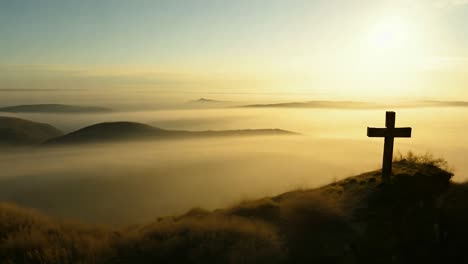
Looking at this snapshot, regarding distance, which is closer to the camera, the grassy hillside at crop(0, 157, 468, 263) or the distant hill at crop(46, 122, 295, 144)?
the grassy hillside at crop(0, 157, 468, 263)

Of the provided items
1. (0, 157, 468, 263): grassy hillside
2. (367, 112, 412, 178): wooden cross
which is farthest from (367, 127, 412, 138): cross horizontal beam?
(0, 157, 468, 263): grassy hillside

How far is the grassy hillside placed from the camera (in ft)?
29.2

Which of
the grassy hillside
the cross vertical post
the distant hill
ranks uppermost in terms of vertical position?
the cross vertical post

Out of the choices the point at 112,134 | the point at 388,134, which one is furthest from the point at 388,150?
the point at 112,134

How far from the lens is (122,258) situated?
351 inches

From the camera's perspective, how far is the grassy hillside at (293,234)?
891 cm

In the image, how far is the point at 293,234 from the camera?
10.3 m

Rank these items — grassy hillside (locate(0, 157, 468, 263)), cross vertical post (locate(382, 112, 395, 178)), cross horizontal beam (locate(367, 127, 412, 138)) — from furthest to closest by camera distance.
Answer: cross horizontal beam (locate(367, 127, 412, 138)) → cross vertical post (locate(382, 112, 395, 178)) → grassy hillside (locate(0, 157, 468, 263))

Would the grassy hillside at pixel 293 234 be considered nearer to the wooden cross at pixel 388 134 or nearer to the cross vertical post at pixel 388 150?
the cross vertical post at pixel 388 150

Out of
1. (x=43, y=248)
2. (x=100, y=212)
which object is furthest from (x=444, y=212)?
(x=100, y=212)

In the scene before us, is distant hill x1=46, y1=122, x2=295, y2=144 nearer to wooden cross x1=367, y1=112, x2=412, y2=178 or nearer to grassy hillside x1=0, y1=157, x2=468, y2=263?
wooden cross x1=367, y1=112, x2=412, y2=178

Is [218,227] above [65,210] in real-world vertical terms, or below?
above

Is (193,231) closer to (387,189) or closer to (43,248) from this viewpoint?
(43,248)

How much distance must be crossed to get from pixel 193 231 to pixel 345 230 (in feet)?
13.9
